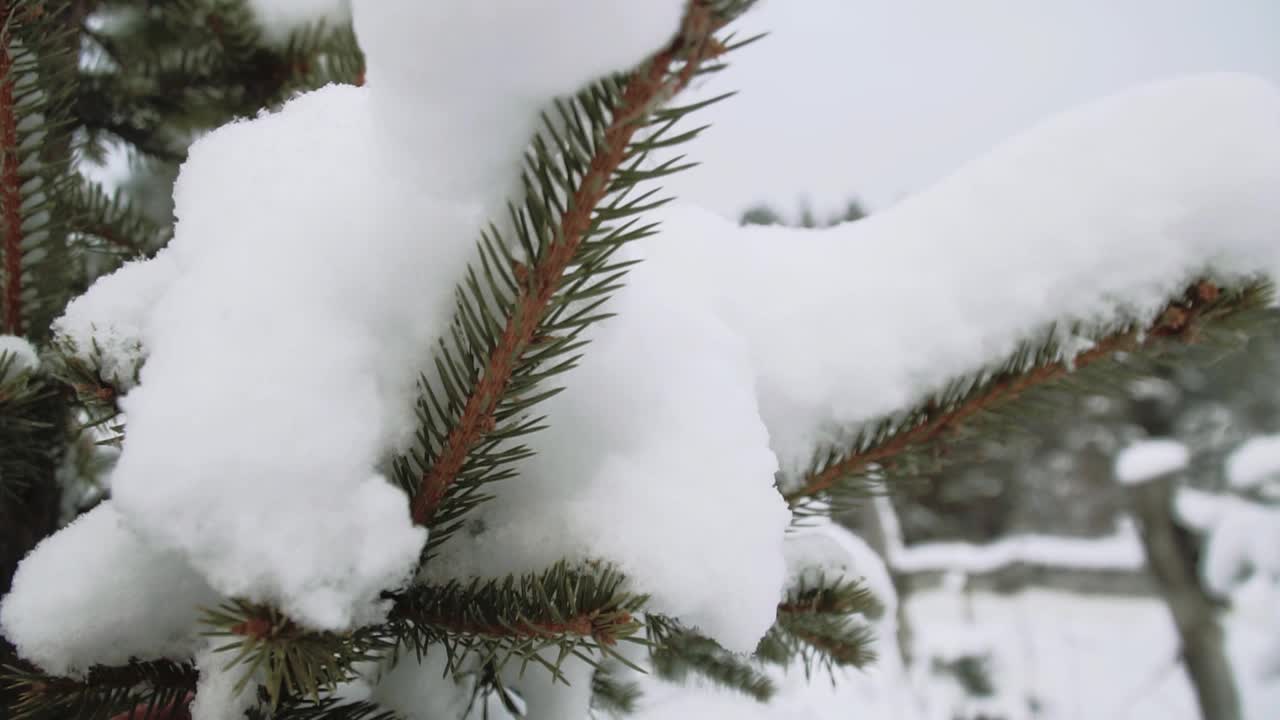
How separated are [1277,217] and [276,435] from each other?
0.74 m

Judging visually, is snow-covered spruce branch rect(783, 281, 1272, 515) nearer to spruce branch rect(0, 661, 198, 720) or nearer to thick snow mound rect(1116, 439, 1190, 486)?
spruce branch rect(0, 661, 198, 720)

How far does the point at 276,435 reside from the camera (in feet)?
1.18

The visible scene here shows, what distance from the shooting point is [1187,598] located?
12.2 feet

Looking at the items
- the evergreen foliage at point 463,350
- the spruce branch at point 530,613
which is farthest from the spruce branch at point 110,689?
the spruce branch at point 530,613

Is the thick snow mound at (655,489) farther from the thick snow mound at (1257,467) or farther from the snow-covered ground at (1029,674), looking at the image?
the thick snow mound at (1257,467)

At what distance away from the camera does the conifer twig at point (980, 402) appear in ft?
1.98

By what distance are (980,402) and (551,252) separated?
465 mm

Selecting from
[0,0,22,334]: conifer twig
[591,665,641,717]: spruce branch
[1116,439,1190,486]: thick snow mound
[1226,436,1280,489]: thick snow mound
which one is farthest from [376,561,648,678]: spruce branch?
[1226,436,1280,489]: thick snow mound

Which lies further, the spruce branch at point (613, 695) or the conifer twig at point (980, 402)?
the spruce branch at point (613, 695)

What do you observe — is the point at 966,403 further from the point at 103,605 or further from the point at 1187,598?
the point at 1187,598

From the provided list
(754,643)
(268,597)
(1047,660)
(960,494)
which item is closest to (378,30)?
(268,597)

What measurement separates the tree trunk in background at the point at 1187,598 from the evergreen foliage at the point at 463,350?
375cm

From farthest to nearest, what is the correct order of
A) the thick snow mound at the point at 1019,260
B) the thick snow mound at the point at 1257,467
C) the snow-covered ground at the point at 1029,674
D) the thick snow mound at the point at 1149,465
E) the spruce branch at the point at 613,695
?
the thick snow mound at the point at 1257,467 < the thick snow mound at the point at 1149,465 < the snow-covered ground at the point at 1029,674 < the spruce branch at the point at 613,695 < the thick snow mound at the point at 1019,260

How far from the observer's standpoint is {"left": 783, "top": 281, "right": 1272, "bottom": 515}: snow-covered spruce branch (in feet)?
2.00
